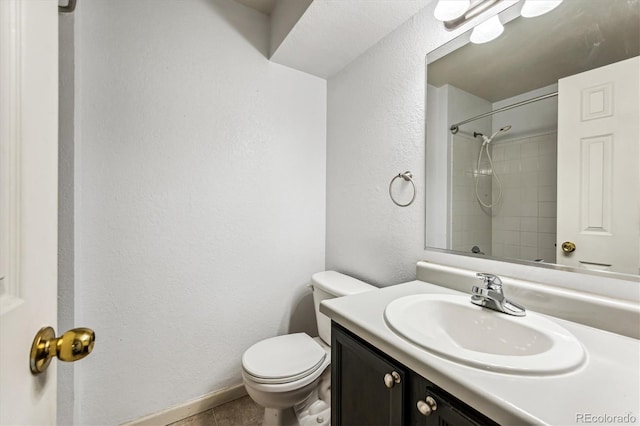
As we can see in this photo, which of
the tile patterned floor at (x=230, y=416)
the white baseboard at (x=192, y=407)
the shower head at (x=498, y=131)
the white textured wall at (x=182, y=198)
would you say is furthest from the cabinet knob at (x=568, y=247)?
the white baseboard at (x=192, y=407)

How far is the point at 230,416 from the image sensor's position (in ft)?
4.63

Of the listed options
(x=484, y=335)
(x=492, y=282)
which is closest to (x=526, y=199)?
(x=492, y=282)

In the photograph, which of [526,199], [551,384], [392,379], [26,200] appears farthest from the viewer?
[526,199]

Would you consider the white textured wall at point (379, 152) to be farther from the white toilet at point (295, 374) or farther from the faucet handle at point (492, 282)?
the faucet handle at point (492, 282)

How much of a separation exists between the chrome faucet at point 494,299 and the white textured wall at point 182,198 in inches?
44.8

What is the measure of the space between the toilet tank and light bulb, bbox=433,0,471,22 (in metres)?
1.25

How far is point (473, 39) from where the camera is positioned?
105 cm

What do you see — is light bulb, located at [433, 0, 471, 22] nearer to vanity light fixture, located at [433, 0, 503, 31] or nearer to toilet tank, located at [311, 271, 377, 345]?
vanity light fixture, located at [433, 0, 503, 31]

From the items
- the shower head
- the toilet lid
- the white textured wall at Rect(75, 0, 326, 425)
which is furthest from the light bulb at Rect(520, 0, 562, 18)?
the toilet lid

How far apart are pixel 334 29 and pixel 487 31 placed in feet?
2.33

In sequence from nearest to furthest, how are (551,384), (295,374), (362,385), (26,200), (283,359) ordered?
(26,200)
(551,384)
(362,385)
(295,374)
(283,359)

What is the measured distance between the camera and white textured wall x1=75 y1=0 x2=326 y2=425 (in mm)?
1186

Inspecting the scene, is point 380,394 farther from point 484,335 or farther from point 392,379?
point 484,335

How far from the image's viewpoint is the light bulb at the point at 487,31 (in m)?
0.97
